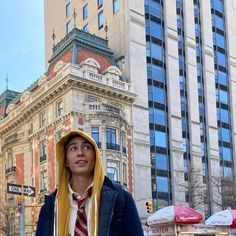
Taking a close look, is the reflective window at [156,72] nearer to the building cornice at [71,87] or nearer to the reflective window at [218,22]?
the building cornice at [71,87]

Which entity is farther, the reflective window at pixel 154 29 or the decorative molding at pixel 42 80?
the reflective window at pixel 154 29

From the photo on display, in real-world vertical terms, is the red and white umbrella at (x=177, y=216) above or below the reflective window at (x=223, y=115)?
below

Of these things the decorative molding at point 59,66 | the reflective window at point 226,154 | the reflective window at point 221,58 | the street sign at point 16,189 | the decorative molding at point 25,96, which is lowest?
the street sign at point 16,189

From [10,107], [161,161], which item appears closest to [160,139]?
[161,161]

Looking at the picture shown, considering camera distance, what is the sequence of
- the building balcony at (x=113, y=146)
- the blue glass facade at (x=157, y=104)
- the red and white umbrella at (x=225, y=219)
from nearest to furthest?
the red and white umbrella at (x=225, y=219), the building balcony at (x=113, y=146), the blue glass facade at (x=157, y=104)

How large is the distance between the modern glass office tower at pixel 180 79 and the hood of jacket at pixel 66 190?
4504 cm

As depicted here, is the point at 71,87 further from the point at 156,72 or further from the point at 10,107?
the point at 10,107

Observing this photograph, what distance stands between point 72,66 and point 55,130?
18.6 feet

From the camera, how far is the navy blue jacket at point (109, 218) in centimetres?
283

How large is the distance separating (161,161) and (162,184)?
2.12 meters

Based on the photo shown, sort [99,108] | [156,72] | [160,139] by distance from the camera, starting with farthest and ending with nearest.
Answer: [156,72], [160,139], [99,108]

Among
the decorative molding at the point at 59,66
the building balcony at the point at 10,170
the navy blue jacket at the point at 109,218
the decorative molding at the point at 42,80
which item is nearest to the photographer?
the navy blue jacket at the point at 109,218

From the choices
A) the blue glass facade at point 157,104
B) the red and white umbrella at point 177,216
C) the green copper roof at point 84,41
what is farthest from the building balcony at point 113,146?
the red and white umbrella at point 177,216

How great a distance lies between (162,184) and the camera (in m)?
50.7
